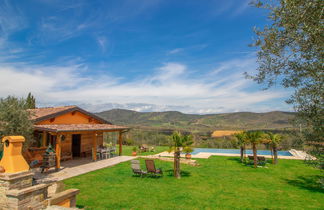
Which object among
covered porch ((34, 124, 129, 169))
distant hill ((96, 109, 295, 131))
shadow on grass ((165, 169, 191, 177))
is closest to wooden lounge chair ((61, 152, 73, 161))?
covered porch ((34, 124, 129, 169))

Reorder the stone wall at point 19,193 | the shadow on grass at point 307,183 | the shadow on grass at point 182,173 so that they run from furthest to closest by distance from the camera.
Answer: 1. the shadow on grass at point 182,173
2. the shadow on grass at point 307,183
3. the stone wall at point 19,193

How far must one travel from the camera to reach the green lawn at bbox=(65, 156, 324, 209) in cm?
703

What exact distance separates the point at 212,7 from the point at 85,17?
9.35m

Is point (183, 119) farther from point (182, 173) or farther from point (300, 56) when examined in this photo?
point (300, 56)

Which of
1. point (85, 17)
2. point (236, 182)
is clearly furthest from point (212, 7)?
point (236, 182)

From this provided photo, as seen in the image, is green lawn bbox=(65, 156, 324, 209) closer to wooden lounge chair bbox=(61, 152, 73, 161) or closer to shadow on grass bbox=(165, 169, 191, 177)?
shadow on grass bbox=(165, 169, 191, 177)

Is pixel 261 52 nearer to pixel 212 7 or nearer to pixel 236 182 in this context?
pixel 236 182

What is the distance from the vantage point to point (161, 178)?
10617mm

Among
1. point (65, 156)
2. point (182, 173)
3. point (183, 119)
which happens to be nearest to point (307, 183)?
point (182, 173)

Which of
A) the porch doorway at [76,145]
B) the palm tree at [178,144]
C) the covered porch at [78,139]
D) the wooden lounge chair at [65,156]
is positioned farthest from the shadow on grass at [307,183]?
the porch doorway at [76,145]

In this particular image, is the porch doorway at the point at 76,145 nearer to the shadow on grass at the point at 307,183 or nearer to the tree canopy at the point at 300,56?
the shadow on grass at the point at 307,183

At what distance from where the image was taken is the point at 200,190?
8633mm

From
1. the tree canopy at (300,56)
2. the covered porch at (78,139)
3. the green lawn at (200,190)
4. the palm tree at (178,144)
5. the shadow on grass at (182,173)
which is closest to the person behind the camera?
the tree canopy at (300,56)

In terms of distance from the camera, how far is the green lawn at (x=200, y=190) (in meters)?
7.03
